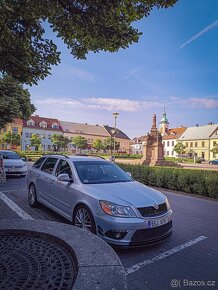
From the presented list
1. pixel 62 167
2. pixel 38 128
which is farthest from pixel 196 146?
pixel 62 167

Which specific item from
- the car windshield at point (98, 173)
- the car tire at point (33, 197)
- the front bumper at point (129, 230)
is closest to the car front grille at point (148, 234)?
the front bumper at point (129, 230)

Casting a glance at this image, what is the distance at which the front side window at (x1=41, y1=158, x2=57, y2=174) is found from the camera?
6.72 metres

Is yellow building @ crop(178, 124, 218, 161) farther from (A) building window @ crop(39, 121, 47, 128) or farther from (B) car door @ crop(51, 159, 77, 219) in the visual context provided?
(B) car door @ crop(51, 159, 77, 219)

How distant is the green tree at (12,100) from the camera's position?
17.5 meters

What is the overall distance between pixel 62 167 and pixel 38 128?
72746 mm

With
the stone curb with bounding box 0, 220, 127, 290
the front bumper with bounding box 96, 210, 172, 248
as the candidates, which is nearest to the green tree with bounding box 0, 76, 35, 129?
the front bumper with bounding box 96, 210, 172, 248

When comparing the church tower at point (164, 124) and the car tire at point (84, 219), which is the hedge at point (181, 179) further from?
the church tower at point (164, 124)

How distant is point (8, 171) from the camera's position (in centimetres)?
1399

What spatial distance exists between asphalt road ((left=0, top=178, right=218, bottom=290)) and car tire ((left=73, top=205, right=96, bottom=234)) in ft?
2.23

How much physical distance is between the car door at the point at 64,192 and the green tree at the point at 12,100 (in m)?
12.6

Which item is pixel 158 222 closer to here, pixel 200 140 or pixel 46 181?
pixel 46 181

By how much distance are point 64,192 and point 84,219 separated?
1024 millimetres

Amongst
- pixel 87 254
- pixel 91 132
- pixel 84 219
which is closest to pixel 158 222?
pixel 84 219

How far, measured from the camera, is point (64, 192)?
18.0 ft
